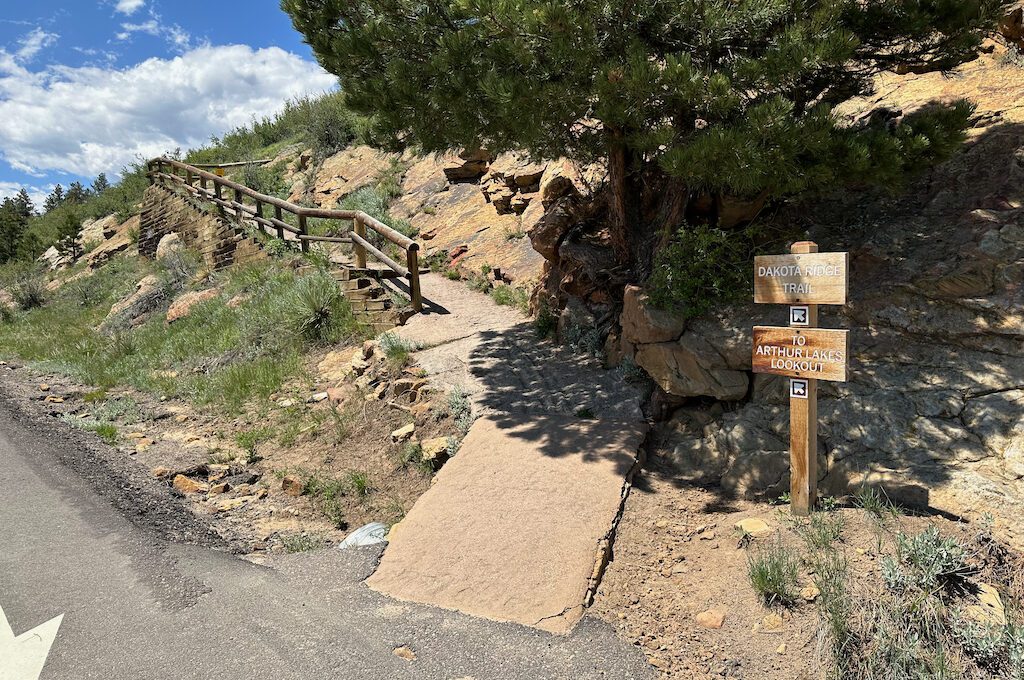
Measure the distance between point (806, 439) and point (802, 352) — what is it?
607mm

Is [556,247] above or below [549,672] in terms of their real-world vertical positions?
above

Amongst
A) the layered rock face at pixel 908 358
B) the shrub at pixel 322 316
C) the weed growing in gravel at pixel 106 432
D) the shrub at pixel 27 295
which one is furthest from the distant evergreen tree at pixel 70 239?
the layered rock face at pixel 908 358

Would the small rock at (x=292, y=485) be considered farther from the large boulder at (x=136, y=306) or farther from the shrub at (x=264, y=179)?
the shrub at (x=264, y=179)

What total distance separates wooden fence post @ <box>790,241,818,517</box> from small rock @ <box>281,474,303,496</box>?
4.45 metres

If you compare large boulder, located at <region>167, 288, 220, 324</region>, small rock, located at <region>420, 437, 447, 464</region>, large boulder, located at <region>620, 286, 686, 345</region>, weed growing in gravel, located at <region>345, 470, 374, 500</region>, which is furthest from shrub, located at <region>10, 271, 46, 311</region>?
large boulder, located at <region>620, 286, 686, 345</region>

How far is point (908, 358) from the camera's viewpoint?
15.8ft

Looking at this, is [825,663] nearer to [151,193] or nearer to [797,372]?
[797,372]

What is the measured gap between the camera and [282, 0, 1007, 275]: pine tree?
4.66m

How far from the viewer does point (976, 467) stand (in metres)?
4.02

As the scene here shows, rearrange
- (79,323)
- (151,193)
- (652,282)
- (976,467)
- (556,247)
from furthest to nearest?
(151,193) < (79,323) < (556,247) < (652,282) < (976,467)

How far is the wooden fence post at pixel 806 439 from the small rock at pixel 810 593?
0.76 m

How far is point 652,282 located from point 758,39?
233cm

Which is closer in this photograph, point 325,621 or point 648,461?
point 325,621

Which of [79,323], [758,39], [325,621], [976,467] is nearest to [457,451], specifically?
[325,621]
